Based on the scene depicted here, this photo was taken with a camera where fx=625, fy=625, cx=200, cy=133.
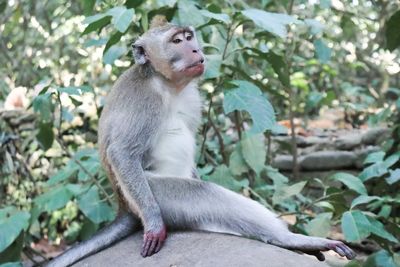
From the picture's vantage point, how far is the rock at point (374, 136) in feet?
22.6

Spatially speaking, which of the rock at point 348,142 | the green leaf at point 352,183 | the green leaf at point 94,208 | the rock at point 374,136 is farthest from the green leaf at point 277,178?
the rock at point 348,142

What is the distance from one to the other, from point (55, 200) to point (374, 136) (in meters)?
3.92

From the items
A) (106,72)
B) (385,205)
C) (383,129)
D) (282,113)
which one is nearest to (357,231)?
(385,205)

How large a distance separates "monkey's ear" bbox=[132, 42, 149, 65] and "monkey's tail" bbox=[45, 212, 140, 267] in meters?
0.90

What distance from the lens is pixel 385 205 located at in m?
4.42

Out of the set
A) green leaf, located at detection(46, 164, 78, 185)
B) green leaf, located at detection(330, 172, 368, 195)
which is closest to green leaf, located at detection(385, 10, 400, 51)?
green leaf, located at detection(330, 172, 368, 195)

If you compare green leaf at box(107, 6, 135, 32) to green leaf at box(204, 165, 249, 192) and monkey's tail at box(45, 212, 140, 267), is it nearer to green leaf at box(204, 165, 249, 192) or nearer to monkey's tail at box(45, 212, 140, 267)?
monkey's tail at box(45, 212, 140, 267)

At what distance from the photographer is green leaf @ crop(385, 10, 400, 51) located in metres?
4.13

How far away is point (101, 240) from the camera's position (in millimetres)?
3508

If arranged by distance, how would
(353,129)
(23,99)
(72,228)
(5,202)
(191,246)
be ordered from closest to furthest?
(191,246) < (5,202) < (72,228) < (23,99) < (353,129)

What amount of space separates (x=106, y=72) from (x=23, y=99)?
1.08 m

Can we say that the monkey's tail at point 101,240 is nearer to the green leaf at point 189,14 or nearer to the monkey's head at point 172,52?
the monkey's head at point 172,52

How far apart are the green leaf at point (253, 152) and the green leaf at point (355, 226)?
1041mm

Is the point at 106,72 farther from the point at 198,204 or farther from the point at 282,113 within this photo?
the point at 198,204
